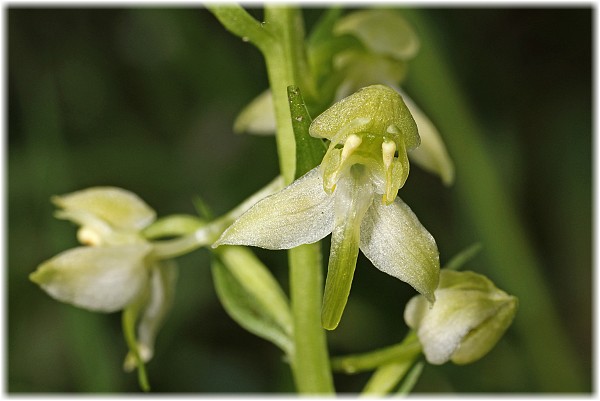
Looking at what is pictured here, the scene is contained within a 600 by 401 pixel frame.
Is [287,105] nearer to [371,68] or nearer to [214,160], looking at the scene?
[371,68]

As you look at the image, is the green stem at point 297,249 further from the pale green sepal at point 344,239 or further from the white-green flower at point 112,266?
the white-green flower at point 112,266

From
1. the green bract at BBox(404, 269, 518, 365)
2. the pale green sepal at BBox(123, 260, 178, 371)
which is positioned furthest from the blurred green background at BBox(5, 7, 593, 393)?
the green bract at BBox(404, 269, 518, 365)

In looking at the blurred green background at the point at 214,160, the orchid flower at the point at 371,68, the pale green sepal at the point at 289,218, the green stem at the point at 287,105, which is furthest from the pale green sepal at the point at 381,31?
the blurred green background at the point at 214,160

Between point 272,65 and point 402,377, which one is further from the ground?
point 272,65

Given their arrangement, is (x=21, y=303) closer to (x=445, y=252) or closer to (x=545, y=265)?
(x=445, y=252)

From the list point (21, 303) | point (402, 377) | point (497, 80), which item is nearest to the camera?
point (402, 377)

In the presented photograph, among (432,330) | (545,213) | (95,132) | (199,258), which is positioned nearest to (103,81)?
(95,132)
